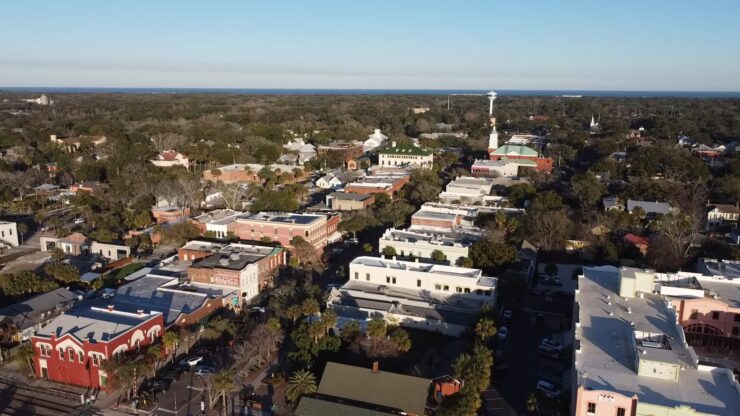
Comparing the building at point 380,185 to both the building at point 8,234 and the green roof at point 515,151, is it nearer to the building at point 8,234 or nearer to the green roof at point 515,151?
the green roof at point 515,151

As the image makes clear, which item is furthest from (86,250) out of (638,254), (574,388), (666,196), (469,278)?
(666,196)

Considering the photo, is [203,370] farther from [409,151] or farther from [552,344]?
[409,151]

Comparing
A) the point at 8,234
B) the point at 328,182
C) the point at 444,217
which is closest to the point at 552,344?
the point at 444,217

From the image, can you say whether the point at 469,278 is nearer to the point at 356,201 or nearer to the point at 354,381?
the point at 354,381

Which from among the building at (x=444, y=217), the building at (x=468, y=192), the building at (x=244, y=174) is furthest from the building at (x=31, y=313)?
the building at (x=244, y=174)

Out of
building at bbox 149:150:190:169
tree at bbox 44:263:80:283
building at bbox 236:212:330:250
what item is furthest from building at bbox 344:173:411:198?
tree at bbox 44:263:80:283

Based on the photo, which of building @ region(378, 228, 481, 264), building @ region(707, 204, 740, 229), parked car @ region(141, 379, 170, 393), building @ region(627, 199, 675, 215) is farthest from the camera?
building @ region(627, 199, 675, 215)

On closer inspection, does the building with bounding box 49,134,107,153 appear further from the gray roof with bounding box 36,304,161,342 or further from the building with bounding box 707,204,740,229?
the building with bounding box 707,204,740,229
